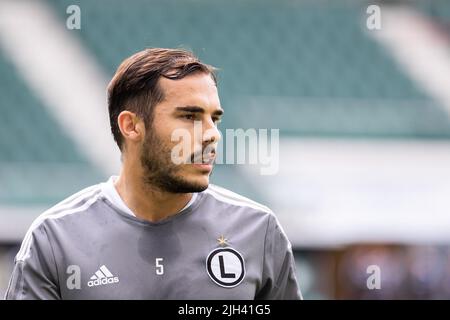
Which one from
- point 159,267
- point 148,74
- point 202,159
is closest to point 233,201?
point 202,159

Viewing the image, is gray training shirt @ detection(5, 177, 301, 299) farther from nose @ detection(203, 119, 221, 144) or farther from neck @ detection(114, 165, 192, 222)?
nose @ detection(203, 119, 221, 144)

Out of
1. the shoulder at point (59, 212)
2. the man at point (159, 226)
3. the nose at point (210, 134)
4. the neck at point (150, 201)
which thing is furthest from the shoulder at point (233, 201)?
the shoulder at point (59, 212)

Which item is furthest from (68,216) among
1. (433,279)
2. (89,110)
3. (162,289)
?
(89,110)

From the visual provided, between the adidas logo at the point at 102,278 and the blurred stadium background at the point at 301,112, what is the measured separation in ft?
12.4

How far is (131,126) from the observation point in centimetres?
258

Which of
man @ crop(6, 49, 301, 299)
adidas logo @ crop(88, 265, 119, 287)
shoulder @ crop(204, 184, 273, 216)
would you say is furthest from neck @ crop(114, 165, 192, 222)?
adidas logo @ crop(88, 265, 119, 287)

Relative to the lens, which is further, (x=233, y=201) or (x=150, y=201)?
(x=233, y=201)

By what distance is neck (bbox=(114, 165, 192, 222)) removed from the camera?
251 cm

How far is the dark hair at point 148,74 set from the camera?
250 cm

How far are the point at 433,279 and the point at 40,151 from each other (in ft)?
12.7

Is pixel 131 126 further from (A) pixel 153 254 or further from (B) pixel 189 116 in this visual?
(A) pixel 153 254

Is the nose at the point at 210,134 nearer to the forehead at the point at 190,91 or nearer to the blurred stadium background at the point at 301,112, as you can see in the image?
the forehead at the point at 190,91

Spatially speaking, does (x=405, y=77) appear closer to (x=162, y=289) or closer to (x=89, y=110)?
(x=89, y=110)

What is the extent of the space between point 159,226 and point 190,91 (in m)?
0.43
